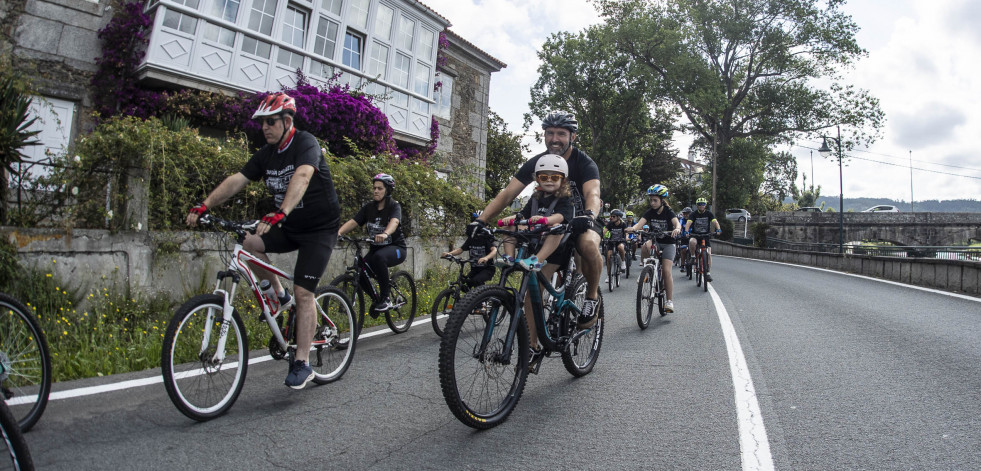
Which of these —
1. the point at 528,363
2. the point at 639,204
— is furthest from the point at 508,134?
the point at 639,204

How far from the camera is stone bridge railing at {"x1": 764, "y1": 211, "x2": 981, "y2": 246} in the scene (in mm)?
49875

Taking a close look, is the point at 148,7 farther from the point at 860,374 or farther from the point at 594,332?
the point at 860,374

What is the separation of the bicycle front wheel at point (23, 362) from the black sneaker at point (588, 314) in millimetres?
3533

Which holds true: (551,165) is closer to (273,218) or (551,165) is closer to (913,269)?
(273,218)

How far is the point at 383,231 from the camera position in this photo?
259 inches

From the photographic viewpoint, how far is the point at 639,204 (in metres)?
73.0

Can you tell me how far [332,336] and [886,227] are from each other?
60539 mm

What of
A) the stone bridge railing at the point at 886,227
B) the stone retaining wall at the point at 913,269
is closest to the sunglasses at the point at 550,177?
the stone retaining wall at the point at 913,269

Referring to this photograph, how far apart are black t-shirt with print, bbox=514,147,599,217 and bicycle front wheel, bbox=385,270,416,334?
8.43 feet

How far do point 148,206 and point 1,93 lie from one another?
5.38ft

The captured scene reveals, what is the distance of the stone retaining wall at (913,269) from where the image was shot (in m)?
12.1

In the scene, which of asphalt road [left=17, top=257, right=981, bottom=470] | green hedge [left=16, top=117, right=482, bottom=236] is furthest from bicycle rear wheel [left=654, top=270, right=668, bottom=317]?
green hedge [left=16, top=117, right=482, bottom=236]

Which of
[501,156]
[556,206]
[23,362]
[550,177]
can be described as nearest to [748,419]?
[556,206]

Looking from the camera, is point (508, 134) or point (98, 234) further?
point (508, 134)
